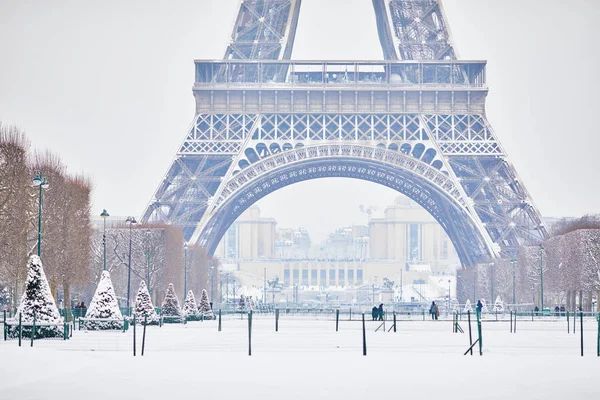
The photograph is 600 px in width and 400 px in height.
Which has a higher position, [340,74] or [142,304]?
[340,74]

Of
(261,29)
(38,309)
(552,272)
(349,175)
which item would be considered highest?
(261,29)

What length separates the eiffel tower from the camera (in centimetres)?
7044

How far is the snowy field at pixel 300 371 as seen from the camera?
15570mm

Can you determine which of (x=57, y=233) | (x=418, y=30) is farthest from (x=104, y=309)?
(x=418, y=30)

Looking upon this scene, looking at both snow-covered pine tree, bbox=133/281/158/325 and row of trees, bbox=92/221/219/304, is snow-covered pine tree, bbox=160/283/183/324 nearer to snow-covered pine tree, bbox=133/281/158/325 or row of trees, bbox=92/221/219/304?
snow-covered pine tree, bbox=133/281/158/325

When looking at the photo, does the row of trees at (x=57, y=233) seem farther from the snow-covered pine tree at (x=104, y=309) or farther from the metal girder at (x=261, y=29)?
the metal girder at (x=261, y=29)

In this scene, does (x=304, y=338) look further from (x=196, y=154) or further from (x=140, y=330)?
(x=196, y=154)

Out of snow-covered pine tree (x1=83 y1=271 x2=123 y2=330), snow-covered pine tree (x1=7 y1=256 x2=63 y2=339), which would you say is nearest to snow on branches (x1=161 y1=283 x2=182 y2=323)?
snow-covered pine tree (x1=83 y1=271 x2=123 y2=330)

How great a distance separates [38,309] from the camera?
30547mm

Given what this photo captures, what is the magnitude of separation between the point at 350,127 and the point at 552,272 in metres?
17.5

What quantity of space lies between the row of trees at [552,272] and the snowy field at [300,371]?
116 ft

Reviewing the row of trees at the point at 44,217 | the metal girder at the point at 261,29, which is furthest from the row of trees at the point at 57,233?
the metal girder at the point at 261,29

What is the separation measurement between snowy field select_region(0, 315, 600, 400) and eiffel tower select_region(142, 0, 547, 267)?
4159 cm

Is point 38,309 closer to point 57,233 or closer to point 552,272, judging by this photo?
point 57,233
